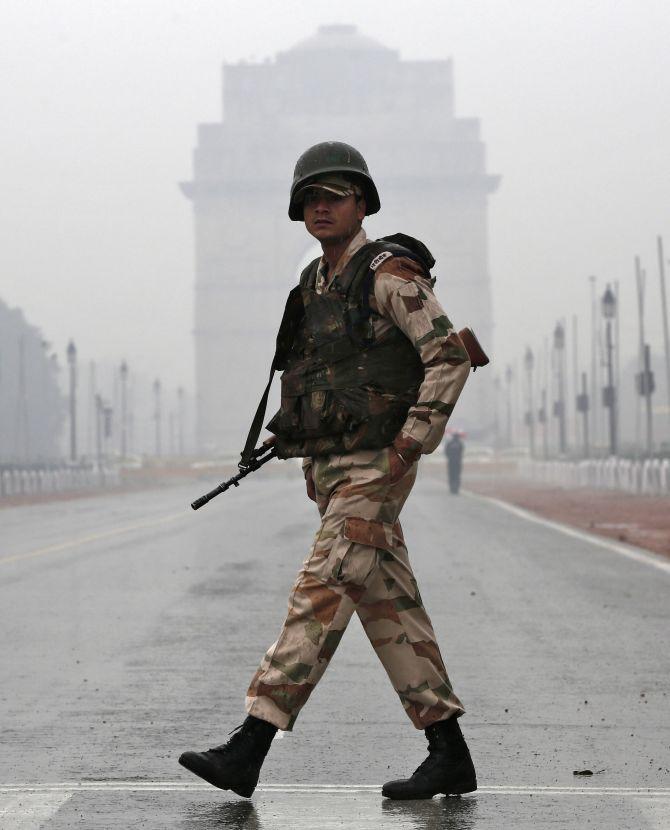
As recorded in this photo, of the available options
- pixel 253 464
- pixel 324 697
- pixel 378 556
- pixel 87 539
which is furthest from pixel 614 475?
pixel 378 556

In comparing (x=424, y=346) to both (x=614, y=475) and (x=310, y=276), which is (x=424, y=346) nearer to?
(x=310, y=276)

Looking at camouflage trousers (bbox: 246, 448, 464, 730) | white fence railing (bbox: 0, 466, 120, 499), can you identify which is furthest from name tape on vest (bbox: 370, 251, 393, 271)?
white fence railing (bbox: 0, 466, 120, 499)

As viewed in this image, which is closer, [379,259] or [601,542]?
[379,259]

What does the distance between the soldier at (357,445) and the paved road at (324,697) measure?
0.21 meters

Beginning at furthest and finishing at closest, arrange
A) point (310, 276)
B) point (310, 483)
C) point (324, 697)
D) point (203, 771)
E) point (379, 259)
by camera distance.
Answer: point (324, 697) < point (310, 276) < point (310, 483) < point (379, 259) < point (203, 771)

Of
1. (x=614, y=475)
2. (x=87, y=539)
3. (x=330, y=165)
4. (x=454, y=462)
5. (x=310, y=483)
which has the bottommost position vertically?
(x=87, y=539)

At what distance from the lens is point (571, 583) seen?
519 inches

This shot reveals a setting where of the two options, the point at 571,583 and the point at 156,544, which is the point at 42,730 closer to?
the point at 571,583

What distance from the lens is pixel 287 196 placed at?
11194 centimetres

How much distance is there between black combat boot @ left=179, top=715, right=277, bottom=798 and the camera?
4848mm

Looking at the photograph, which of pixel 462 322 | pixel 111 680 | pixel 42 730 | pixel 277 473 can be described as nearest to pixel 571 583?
pixel 111 680

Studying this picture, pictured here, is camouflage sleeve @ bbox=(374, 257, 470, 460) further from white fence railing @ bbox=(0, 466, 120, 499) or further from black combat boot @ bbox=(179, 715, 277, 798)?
white fence railing @ bbox=(0, 466, 120, 499)

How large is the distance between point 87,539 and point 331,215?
15064 millimetres

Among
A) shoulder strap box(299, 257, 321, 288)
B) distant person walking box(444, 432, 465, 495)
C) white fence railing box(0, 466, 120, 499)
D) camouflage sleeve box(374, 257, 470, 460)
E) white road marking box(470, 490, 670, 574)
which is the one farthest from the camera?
white fence railing box(0, 466, 120, 499)
